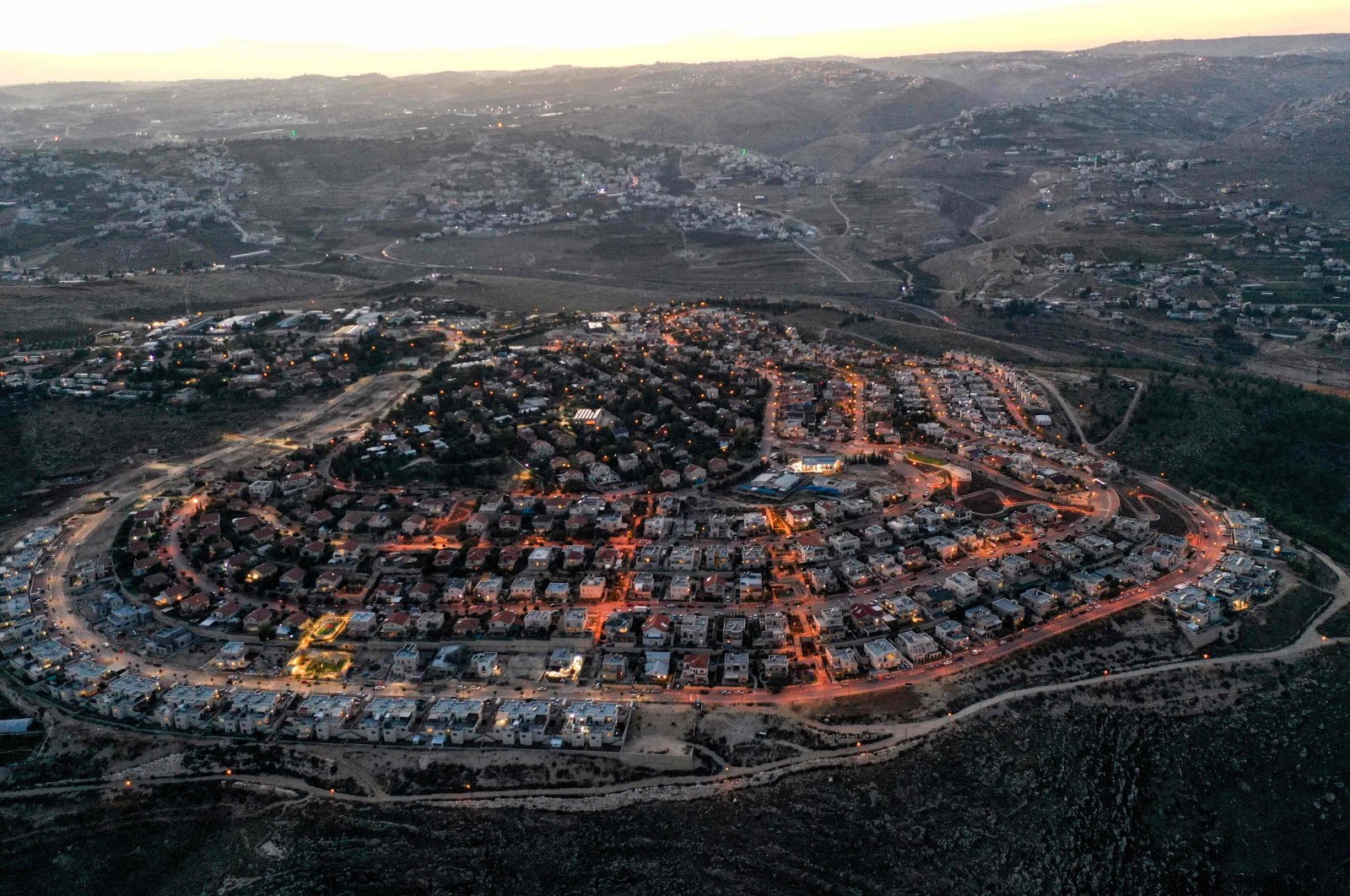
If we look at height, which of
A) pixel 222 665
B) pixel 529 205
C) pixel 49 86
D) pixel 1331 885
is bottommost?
pixel 1331 885

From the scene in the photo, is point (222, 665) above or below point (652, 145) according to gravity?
below

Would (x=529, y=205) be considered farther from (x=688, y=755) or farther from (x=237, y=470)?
(x=688, y=755)

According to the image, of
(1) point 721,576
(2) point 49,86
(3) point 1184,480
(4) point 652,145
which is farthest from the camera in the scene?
(2) point 49,86

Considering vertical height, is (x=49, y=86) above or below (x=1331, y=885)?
above

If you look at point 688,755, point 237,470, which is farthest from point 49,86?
point 688,755

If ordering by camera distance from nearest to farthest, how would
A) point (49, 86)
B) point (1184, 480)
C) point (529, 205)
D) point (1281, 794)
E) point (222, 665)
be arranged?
point (1281, 794)
point (222, 665)
point (1184, 480)
point (529, 205)
point (49, 86)

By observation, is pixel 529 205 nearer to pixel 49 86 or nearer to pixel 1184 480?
pixel 1184 480

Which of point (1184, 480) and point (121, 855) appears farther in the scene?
point (1184, 480)

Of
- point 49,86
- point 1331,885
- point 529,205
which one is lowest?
point 1331,885

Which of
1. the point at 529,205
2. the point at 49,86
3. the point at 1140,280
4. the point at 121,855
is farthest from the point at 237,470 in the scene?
the point at 49,86
